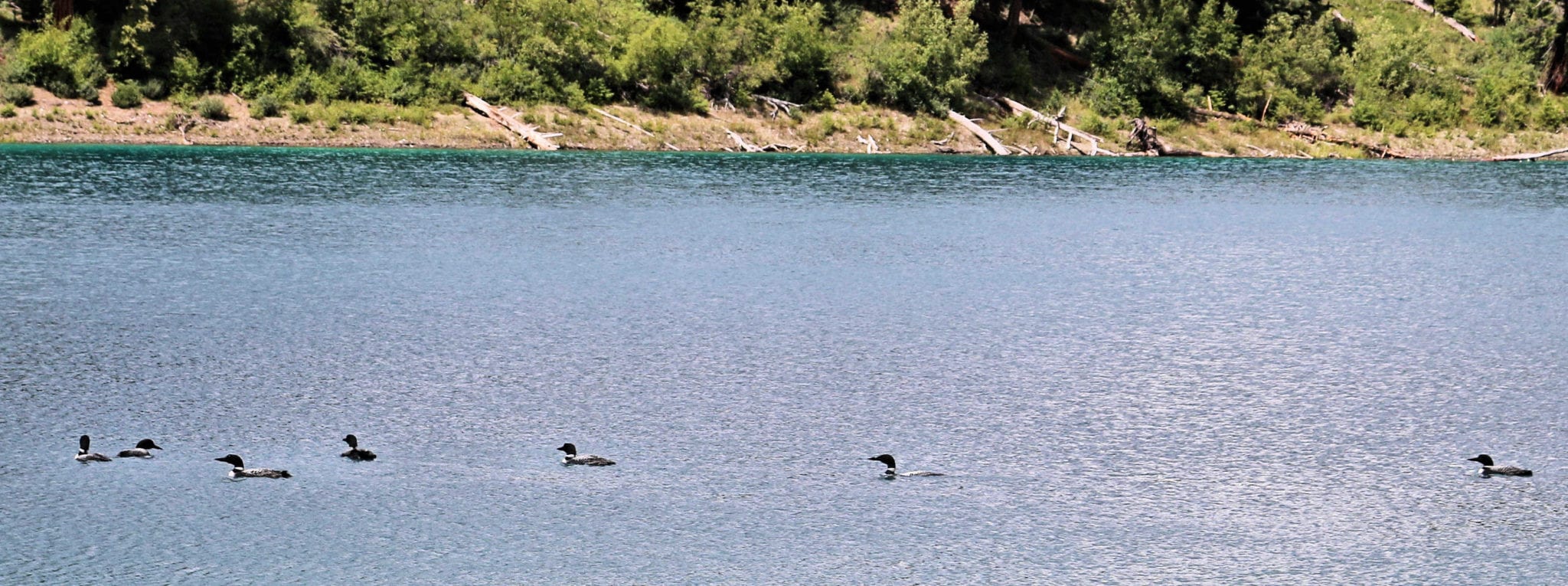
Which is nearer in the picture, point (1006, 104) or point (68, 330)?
point (68, 330)

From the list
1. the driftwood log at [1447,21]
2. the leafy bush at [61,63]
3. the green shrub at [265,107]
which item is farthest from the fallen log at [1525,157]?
the leafy bush at [61,63]

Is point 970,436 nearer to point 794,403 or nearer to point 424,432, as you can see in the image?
point 794,403

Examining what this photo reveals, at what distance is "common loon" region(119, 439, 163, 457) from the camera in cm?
2300

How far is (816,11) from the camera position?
101 m

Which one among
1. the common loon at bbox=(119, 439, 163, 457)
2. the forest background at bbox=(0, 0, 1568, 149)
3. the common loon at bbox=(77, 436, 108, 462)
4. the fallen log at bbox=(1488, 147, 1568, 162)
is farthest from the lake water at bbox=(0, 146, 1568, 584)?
the fallen log at bbox=(1488, 147, 1568, 162)

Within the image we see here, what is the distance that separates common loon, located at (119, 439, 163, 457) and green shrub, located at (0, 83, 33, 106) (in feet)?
209

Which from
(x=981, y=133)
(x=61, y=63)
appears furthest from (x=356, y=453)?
(x=981, y=133)

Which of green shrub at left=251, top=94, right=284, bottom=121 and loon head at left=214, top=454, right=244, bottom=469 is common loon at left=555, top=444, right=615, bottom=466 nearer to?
loon head at left=214, top=454, right=244, bottom=469

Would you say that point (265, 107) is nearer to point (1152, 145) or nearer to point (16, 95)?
point (16, 95)

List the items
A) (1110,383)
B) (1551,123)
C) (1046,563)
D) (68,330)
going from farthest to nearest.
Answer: (1551,123), (68,330), (1110,383), (1046,563)

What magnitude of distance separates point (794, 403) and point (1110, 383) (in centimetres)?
608

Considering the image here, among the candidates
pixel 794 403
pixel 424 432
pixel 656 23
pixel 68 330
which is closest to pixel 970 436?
pixel 794 403

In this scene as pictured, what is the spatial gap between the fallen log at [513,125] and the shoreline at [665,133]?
387 mm

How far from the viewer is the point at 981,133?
94.4 metres
